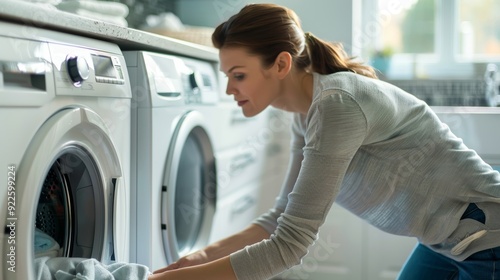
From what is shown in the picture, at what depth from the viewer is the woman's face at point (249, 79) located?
1320 mm

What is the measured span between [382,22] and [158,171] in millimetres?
1835

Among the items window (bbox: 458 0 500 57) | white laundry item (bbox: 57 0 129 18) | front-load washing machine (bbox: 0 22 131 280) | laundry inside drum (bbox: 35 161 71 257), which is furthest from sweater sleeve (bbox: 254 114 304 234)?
window (bbox: 458 0 500 57)

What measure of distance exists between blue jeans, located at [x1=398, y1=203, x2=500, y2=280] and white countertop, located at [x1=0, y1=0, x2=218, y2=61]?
813 mm

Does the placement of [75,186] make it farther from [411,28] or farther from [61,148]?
[411,28]

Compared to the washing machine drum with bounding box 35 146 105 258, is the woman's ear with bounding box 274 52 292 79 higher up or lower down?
higher up

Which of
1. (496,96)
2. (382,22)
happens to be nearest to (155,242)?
(496,96)

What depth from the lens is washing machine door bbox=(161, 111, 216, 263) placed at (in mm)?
1563

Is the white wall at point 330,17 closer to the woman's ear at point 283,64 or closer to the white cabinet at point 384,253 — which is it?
the white cabinet at point 384,253

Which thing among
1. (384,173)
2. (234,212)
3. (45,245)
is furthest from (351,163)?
(234,212)

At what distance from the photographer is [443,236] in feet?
4.19

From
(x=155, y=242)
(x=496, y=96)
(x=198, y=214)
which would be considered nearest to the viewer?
(x=155, y=242)

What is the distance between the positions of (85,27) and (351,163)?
0.59 meters

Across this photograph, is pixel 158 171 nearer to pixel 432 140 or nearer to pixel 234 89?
pixel 234 89

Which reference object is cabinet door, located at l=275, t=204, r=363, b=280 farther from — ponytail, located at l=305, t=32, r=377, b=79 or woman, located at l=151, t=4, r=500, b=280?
ponytail, located at l=305, t=32, r=377, b=79
